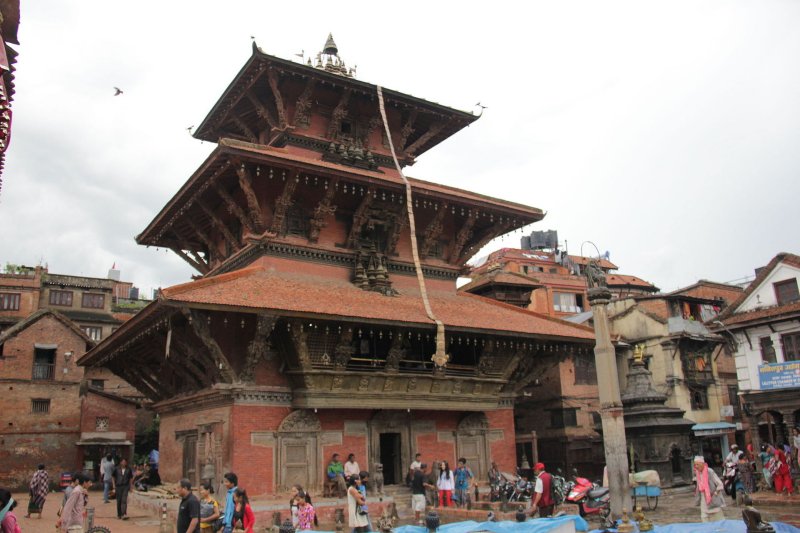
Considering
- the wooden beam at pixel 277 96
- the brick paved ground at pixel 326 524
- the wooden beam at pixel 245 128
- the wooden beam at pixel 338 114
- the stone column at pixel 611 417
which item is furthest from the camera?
the wooden beam at pixel 245 128

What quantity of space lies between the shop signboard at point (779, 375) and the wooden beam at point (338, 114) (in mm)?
19480

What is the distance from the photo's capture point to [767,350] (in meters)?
28.3

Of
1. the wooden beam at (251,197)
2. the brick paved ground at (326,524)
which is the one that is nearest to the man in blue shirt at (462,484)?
the brick paved ground at (326,524)

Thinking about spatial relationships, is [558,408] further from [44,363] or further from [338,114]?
[44,363]

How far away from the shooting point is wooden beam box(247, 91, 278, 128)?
21.9 meters

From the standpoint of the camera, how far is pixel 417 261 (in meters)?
21.0

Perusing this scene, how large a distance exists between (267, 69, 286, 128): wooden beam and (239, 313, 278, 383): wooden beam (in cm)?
752

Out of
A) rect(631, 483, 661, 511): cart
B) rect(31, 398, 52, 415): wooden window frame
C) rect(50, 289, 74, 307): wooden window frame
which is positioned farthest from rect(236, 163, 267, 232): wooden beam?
rect(50, 289, 74, 307): wooden window frame

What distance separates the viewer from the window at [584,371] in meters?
34.8

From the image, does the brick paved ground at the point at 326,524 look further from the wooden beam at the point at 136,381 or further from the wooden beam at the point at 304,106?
the wooden beam at the point at 304,106

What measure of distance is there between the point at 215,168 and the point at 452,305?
26.7ft

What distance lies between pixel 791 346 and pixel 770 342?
2.67 ft

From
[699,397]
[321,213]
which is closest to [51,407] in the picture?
[321,213]

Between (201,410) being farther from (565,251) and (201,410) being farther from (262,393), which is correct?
(565,251)
